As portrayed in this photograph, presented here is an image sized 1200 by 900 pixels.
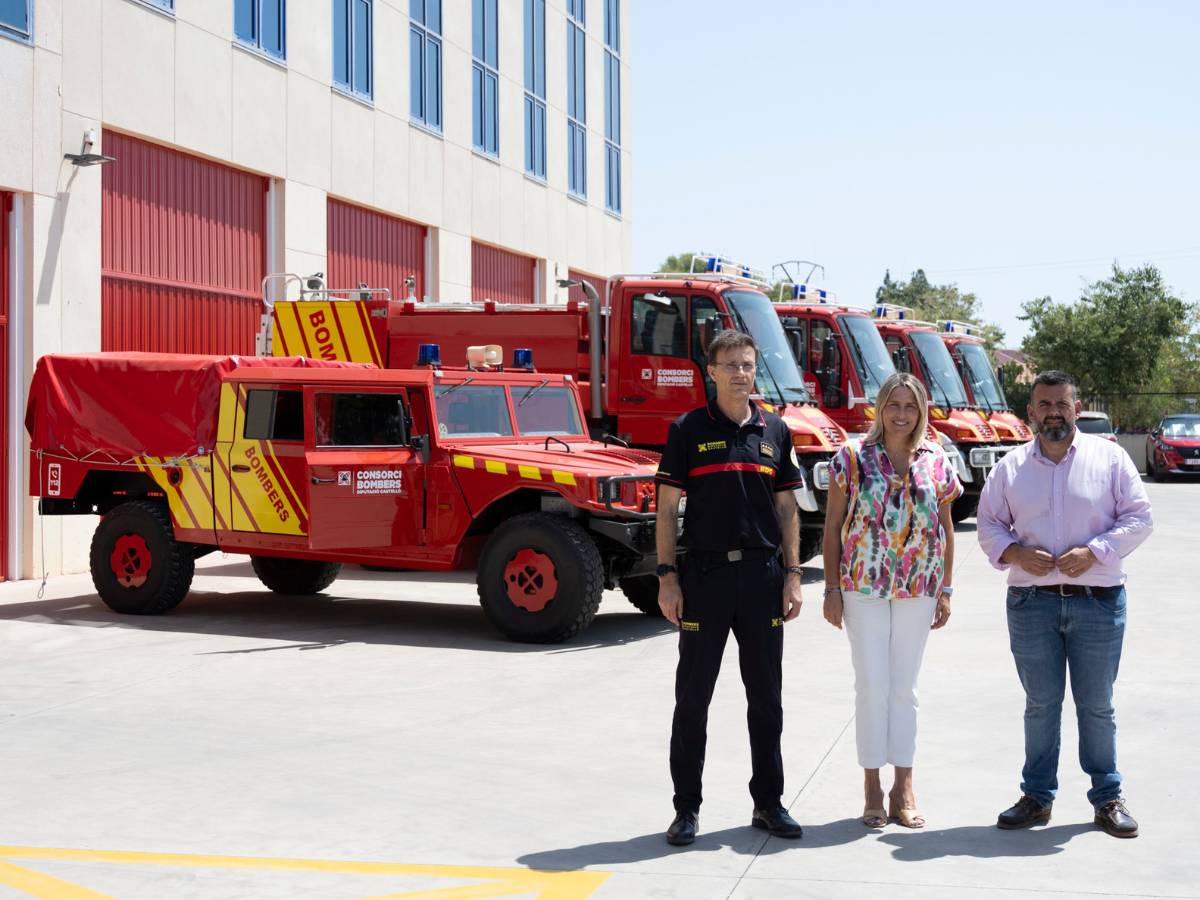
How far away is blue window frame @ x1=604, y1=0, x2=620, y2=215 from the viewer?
108 feet

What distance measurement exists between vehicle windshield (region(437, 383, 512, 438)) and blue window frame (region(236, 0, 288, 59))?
8.69 meters

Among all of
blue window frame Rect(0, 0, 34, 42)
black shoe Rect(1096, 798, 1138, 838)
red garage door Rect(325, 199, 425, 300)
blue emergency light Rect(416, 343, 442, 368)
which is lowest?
black shoe Rect(1096, 798, 1138, 838)

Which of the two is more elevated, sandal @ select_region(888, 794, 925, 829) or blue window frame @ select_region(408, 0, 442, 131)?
blue window frame @ select_region(408, 0, 442, 131)

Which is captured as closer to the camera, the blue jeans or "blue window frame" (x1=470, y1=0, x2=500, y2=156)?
the blue jeans

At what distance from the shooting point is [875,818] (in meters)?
5.81

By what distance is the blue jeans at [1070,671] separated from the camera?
5.71 m

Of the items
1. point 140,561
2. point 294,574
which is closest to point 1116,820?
point 140,561

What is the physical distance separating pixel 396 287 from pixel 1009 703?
15934 mm

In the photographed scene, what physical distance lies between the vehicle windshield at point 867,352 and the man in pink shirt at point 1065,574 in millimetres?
12071

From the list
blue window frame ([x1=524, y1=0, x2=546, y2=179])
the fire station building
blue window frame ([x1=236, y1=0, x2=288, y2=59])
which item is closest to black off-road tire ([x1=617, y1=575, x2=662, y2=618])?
the fire station building

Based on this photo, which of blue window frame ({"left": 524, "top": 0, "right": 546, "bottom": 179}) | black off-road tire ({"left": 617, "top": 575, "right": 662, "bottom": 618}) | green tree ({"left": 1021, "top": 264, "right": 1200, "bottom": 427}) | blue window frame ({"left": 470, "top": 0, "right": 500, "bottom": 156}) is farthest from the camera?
green tree ({"left": 1021, "top": 264, "right": 1200, "bottom": 427})

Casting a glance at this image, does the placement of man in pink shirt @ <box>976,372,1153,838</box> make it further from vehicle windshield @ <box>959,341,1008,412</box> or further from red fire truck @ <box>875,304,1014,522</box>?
vehicle windshield @ <box>959,341,1008,412</box>

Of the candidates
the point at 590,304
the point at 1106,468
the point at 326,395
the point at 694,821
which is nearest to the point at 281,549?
the point at 326,395

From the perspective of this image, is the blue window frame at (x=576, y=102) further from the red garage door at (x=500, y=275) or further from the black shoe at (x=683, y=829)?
the black shoe at (x=683, y=829)
